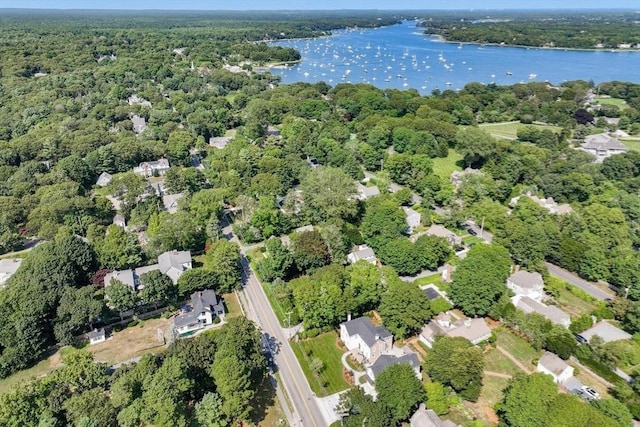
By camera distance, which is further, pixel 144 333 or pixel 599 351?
pixel 144 333

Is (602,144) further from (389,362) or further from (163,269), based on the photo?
(163,269)

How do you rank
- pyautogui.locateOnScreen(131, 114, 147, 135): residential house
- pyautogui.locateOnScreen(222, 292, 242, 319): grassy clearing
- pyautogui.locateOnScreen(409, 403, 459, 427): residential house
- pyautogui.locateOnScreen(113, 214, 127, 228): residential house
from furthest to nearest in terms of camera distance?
pyautogui.locateOnScreen(131, 114, 147, 135): residential house < pyautogui.locateOnScreen(113, 214, 127, 228): residential house < pyautogui.locateOnScreen(222, 292, 242, 319): grassy clearing < pyautogui.locateOnScreen(409, 403, 459, 427): residential house

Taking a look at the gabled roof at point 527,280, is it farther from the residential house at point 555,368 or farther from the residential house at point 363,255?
the residential house at point 363,255

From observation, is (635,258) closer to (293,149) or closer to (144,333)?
(144,333)

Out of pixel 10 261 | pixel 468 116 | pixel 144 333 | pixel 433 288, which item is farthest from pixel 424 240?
pixel 468 116

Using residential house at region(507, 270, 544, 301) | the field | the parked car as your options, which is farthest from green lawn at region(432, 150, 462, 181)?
the parked car

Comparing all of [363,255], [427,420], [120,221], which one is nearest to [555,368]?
[427,420]

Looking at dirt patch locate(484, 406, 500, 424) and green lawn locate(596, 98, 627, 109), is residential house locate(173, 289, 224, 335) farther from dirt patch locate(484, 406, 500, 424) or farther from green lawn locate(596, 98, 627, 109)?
green lawn locate(596, 98, 627, 109)
